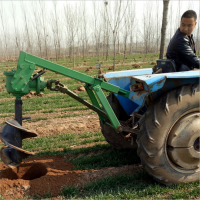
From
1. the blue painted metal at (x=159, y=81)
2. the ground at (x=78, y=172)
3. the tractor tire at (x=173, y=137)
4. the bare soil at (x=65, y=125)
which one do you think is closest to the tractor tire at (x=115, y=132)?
the ground at (x=78, y=172)

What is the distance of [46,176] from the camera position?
3139 mm

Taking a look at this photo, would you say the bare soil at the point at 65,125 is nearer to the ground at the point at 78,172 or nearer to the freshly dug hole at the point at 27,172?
the ground at the point at 78,172

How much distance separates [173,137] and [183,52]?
129 cm

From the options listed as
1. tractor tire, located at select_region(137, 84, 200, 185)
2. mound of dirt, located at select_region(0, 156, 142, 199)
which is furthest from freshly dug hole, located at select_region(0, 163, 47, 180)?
tractor tire, located at select_region(137, 84, 200, 185)

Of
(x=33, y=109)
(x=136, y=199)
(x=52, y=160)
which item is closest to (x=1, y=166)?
(x=52, y=160)

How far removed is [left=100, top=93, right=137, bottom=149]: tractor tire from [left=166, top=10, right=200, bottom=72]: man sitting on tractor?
1.20 metres

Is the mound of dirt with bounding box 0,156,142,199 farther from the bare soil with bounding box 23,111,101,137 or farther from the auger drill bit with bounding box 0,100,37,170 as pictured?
the bare soil with bounding box 23,111,101,137

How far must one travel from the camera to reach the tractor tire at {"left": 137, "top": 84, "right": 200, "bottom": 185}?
8.66ft

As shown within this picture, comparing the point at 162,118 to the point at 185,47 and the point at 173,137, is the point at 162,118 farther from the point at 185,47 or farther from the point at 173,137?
the point at 185,47

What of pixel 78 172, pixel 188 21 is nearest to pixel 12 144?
pixel 78 172

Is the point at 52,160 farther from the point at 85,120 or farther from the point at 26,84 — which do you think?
the point at 85,120

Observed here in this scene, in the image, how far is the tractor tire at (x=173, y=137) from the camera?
2641 mm

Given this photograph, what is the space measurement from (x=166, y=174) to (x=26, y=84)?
2.10 metres

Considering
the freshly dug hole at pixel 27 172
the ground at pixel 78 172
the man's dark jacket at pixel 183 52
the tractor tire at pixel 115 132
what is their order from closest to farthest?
1. the ground at pixel 78 172
2. the man's dark jacket at pixel 183 52
3. the freshly dug hole at pixel 27 172
4. the tractor tire at pixel 115 132
